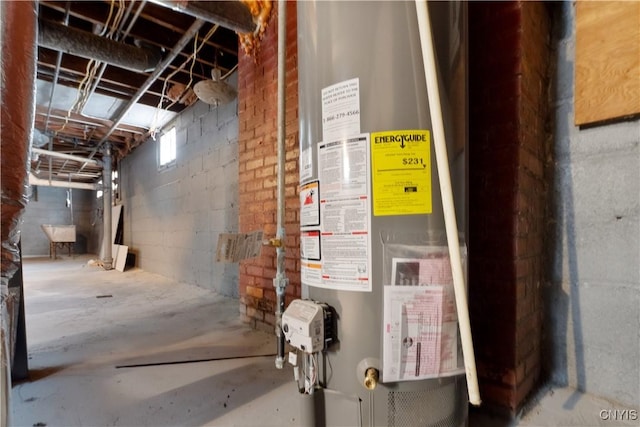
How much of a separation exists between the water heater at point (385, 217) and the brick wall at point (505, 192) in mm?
383

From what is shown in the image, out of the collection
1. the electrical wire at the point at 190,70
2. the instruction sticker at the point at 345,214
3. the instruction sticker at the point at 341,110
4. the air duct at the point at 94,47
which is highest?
the electrical wire at the point at 190,70

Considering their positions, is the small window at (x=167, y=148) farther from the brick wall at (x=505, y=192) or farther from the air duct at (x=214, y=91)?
the brick wall at (x=505, y=192)

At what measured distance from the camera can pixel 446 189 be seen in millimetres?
728

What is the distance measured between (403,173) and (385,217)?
0.41 feet

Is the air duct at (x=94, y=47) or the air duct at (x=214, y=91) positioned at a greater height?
the air duct at (x=94, y=47)

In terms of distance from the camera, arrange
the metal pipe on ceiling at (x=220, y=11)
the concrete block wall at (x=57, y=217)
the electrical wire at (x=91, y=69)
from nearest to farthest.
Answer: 1. the metal pipe on ceiling at (x=220, y=11)
2. the electrical wire at (x=91, y=69)
3. the concrete block wall at (x=57, y=217)

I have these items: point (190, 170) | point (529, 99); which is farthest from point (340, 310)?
point (190, 170)

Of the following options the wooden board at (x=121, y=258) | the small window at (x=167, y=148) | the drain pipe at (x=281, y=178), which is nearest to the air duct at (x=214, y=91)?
the drain pipe at (x=281, y=178)

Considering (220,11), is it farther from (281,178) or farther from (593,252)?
(593,252)

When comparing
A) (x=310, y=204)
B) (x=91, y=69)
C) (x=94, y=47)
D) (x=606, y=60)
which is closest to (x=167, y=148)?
(x=91, y=69)

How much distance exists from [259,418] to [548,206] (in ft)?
4.94

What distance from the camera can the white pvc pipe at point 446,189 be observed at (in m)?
0.71

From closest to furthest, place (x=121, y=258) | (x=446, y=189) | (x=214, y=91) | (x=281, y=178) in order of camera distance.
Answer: (x=446, y=189)
(x=281, y=178)
(x=214, y=91)
(x=121, y=258)

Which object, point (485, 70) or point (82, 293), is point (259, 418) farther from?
point (82, 293)
